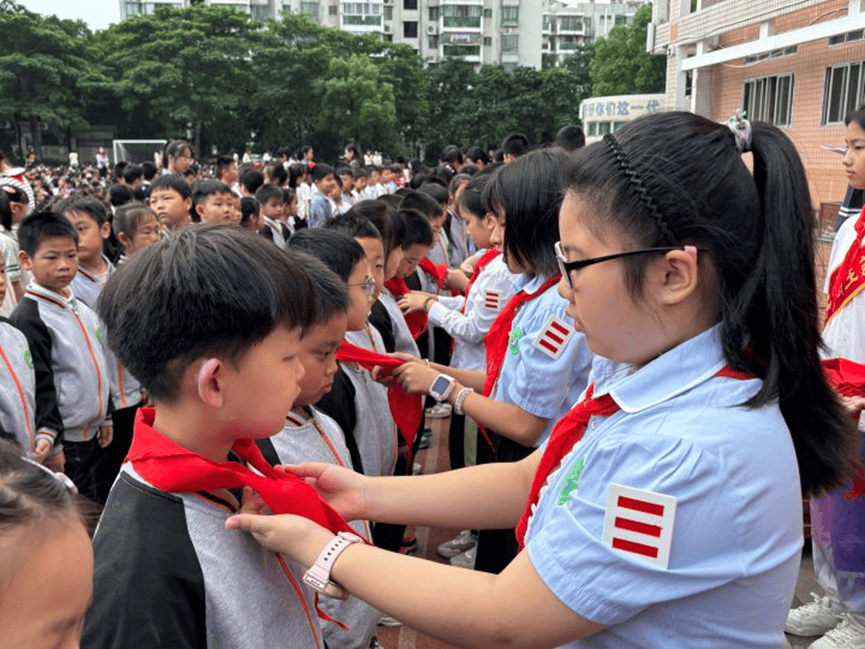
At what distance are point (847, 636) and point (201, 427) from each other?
107 inches

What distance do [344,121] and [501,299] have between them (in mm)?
38123

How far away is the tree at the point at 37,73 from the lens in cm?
3541

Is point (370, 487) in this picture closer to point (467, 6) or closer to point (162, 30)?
point (162, 30)

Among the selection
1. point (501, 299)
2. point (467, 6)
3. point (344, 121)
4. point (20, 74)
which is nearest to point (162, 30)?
point (20, 74)

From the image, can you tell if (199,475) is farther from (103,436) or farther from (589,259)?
(103,436)

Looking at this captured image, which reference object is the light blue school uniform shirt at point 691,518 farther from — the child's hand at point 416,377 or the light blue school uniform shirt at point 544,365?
the child's hand at point 416,377

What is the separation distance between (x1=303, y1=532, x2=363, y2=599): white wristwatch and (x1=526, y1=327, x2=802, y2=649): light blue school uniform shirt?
1.12 ft

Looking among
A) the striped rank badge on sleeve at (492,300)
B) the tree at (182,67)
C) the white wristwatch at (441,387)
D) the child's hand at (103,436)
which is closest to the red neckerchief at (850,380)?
the white wristwatch at (441,387)

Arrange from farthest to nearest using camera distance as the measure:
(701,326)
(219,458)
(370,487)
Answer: (370,487), (219,458), (701,326)

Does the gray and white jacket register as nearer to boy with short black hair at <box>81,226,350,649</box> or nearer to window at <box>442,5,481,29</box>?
boy with short black hair at <box>81,226,350,649</box>

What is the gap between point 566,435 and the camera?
58.2 inches

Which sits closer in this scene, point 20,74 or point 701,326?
point 701,326

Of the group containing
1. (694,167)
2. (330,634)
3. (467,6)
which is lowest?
(330,634)

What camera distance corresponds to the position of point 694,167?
1.22m
